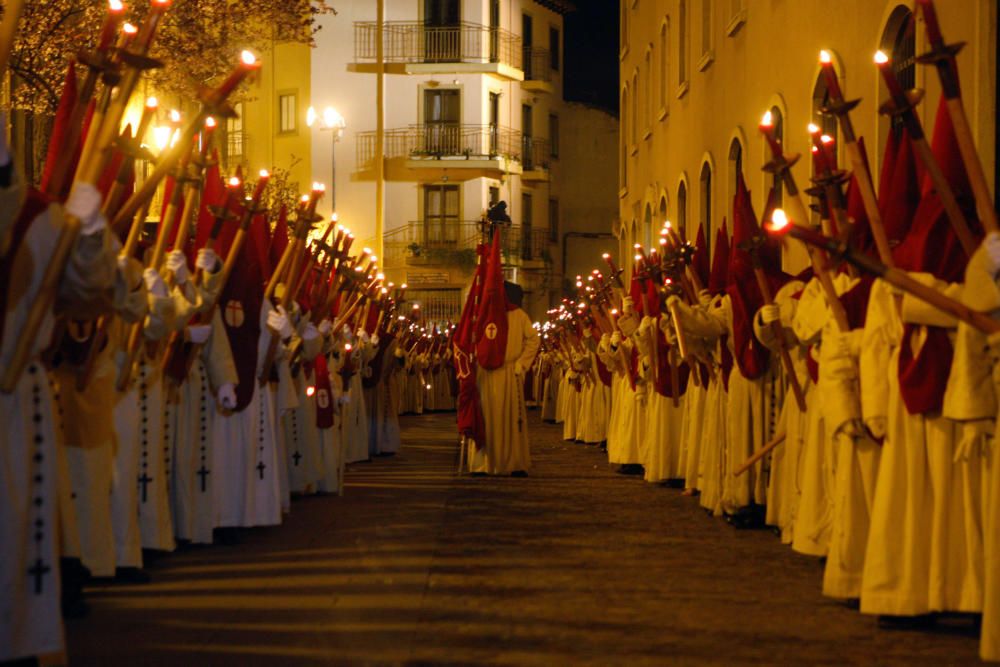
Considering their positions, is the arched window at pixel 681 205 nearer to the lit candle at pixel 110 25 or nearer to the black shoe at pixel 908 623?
the black shoe at pixel 908 623

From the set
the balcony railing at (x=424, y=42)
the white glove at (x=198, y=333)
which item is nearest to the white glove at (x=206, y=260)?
the white glove at (x=198, y=333)

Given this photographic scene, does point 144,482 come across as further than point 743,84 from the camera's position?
No

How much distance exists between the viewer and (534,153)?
5869 cm

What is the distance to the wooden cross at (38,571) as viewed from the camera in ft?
21.1

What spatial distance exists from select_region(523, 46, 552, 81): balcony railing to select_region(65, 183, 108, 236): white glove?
5210 centimetres

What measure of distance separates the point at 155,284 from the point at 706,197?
17.3m

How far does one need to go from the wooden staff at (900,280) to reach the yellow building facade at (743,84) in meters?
3.89

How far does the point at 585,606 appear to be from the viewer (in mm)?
8938

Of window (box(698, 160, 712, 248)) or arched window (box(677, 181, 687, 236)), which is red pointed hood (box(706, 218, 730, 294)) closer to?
window (box(698, 160, 712, 248))

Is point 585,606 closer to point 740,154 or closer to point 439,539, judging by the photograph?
point 439,539

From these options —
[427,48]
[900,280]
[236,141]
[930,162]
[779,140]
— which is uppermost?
[427,48]

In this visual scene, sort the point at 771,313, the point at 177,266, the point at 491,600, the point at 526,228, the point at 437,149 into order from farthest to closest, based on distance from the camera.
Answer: the point at 526,228 < the point at 437,149 < the point at 771,313 < the point at 177,266 < the point at 491,600

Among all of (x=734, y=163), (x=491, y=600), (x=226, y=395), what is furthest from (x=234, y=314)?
(x=734, y=163)

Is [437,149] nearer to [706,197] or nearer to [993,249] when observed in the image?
[706,197]
